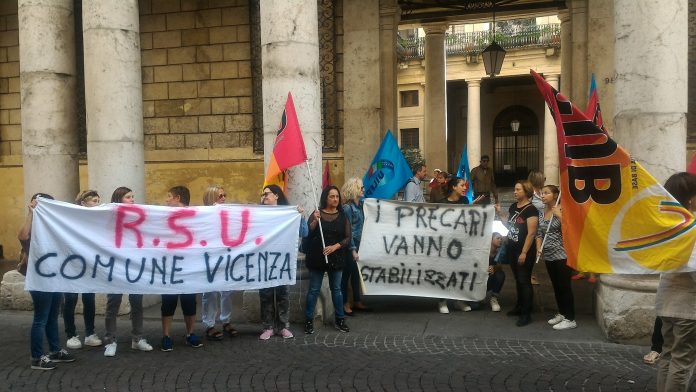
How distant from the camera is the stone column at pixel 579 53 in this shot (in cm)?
1160

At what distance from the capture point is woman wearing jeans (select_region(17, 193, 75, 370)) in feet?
20.3

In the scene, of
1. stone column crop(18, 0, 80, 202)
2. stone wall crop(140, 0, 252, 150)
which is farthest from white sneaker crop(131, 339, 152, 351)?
stone wall crop(140, 0, 252, 150)

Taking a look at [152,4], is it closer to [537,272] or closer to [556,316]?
[537,272]

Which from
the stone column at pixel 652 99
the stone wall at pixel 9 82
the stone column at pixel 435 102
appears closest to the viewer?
the stone column at pixel 652 99

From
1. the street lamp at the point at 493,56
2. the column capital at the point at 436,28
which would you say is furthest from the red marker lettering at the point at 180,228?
the column capital at the point at 436,28

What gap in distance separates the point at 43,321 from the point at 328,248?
9.53ft

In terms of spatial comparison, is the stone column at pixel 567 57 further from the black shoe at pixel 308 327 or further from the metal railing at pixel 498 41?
the metal railing at pixel 498 41

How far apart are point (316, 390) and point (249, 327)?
249cm

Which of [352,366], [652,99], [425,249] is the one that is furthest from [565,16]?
[352,366]

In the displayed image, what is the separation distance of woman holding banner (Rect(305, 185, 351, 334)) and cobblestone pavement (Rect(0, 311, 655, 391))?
0.38 meters

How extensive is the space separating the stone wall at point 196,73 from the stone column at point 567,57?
586cm

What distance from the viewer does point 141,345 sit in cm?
681

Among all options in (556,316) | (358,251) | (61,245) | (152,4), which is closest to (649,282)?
(556,316)

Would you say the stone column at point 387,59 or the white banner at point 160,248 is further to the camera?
the stone column at point 387,59
